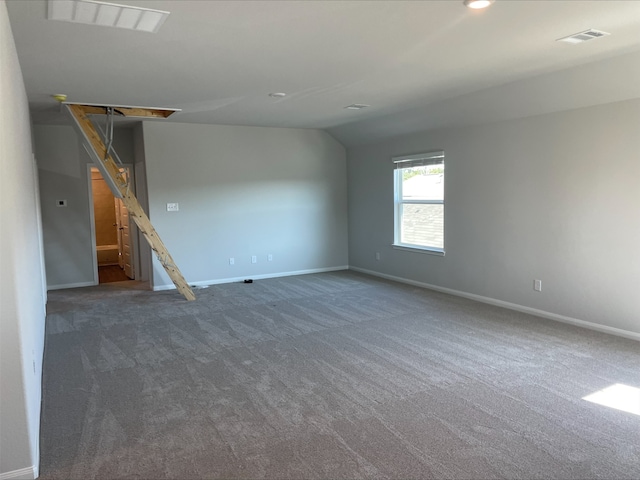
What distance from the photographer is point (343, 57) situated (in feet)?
11.9

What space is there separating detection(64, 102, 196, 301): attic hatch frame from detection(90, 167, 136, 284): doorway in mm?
2079

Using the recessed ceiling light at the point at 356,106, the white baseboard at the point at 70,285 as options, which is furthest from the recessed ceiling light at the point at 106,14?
the white baseboard at the point at 70,285

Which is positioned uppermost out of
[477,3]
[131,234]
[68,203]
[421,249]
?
[477,3]

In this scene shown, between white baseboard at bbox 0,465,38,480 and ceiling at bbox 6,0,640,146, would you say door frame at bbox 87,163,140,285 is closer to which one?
ceiling at bbox 6,0,640,146

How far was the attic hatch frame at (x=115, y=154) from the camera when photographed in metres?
5.49

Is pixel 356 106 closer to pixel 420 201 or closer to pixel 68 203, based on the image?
pixel 420 201

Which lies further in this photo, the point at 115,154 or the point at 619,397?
the point at 115,154

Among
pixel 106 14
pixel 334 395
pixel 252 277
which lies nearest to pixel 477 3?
pixel 106 14

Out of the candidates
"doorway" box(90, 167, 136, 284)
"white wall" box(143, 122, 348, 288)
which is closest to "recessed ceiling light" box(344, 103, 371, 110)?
"white wall" box(143, 122, 348, 288)

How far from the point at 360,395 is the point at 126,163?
5.97 meters

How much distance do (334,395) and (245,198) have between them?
4.77 m

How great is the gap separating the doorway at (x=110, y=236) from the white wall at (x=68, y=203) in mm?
683

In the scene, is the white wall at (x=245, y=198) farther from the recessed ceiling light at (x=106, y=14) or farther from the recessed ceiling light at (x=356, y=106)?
the recessed ceiling light at (x=106, y=14)

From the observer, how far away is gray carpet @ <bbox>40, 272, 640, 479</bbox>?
95.3 inches
